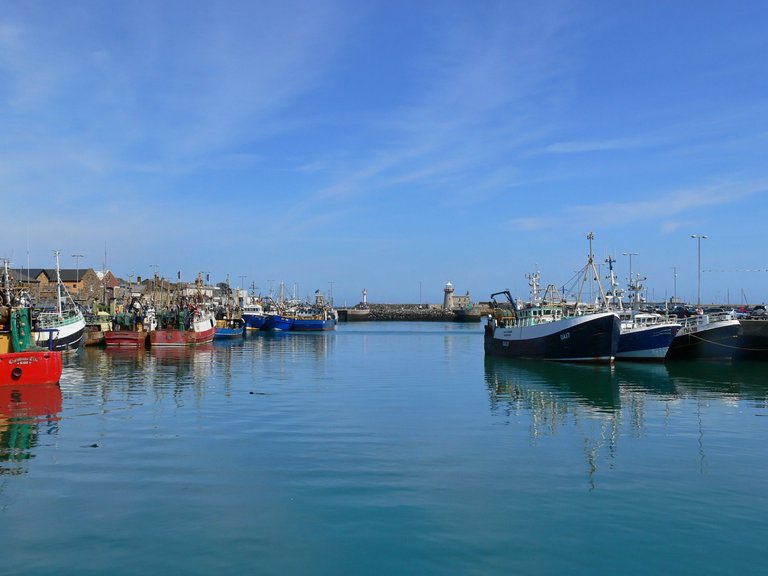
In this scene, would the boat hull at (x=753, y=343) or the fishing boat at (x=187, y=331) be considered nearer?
the boat hull at (x=753, y=343)

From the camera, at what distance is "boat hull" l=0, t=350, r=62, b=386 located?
35062 millimetres

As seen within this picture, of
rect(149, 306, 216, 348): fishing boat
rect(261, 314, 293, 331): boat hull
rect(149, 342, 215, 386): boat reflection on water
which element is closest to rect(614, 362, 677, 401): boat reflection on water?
rect(149, 342, 215, 386): boat reflection on water

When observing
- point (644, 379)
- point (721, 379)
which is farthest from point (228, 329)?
point (721, 379)

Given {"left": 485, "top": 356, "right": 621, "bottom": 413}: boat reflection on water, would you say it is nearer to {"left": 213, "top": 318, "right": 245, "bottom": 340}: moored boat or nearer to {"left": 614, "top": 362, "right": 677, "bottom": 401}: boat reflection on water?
{"left": 614, "top": 362, "right": 677, "bottom": 401}: boat reflection on water

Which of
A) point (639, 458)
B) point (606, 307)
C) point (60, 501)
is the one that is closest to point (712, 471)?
point (639, 458)

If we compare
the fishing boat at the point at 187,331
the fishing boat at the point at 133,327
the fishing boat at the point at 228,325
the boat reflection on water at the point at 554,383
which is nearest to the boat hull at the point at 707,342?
the boat reflection on water at the point at 554,383

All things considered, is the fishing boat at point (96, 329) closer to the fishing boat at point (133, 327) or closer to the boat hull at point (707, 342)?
the fishing boat at point (133, 327)

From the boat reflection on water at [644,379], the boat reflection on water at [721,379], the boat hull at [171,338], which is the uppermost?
the boat hull at [171,338]

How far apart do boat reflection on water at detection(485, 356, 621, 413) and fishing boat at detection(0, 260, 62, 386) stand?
76.8 ft

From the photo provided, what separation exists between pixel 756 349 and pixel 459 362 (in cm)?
2556

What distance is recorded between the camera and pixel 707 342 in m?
58.2

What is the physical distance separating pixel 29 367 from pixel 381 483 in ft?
85.2

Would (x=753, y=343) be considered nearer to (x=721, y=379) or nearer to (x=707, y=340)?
(x=707, y=340)

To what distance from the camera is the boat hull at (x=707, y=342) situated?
57.0 meters
